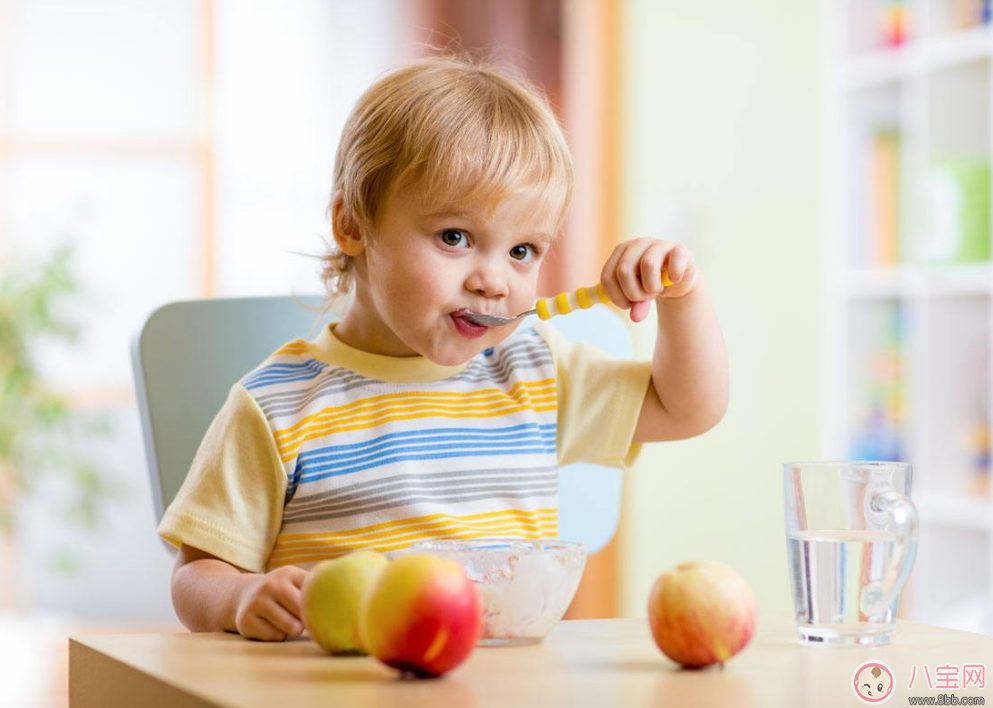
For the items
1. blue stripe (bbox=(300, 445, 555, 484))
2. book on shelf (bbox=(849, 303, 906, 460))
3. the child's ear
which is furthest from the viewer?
book on shelf (bbox=(849, 303, 906, 460))

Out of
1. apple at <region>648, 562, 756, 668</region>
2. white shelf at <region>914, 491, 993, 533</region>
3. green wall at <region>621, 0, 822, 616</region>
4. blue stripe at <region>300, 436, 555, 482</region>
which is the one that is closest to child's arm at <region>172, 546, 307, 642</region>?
blue stripe at <region>300, 436, 555, 482</region>

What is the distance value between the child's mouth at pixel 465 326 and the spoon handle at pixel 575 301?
73mm

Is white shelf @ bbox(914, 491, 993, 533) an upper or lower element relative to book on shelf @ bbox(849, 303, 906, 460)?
lower

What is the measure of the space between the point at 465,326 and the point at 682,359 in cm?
20

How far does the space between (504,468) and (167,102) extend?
3121 millimetres

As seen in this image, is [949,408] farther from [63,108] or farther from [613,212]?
[63,108]

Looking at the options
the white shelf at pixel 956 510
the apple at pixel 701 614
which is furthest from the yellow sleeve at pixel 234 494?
the white shelf at pixel 956 510

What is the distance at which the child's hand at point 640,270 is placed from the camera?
1007 mm

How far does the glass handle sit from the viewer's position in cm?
79

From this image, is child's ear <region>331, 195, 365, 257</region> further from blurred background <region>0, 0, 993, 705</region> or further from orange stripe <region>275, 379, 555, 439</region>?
blurred background <region>0, 0, 993, 705</region>

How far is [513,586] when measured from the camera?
0.79 m

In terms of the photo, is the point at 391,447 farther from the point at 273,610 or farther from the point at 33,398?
the point at 33,398

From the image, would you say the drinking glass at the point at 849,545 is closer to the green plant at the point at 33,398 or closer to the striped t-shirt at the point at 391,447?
the striped t-shirt at the point at 391,447

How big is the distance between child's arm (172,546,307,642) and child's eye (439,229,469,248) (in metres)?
0.32
